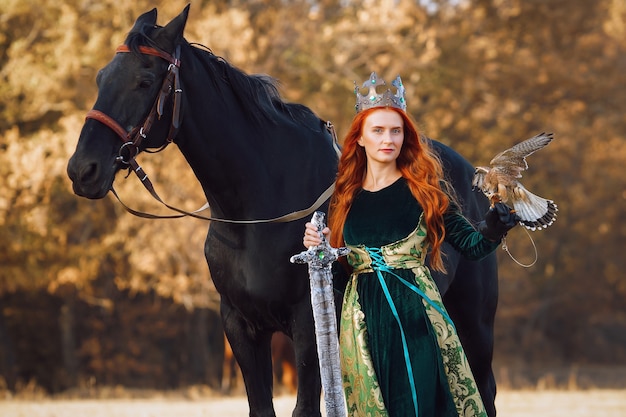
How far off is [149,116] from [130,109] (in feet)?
0.30

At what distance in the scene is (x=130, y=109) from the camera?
4316 millimetres

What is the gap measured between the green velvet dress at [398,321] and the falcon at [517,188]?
189 millimetres

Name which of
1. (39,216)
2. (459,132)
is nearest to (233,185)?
(39,216)

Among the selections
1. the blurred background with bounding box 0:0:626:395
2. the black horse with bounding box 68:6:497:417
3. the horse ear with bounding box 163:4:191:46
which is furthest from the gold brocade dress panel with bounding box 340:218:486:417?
the blurred background with bounding box 0:0:626:395

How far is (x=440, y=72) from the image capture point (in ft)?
50.9

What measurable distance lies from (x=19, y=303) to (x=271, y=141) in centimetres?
1494

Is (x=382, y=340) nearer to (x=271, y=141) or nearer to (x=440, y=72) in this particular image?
(x=271, y=141)

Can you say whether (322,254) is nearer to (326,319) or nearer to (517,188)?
(326,319)

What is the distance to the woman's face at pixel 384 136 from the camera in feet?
11.7

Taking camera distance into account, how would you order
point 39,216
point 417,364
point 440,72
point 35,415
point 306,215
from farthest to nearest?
point 440,72, point 39,216, point 35,415, point 306,215, point 417,364

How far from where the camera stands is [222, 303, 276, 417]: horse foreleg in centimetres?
460

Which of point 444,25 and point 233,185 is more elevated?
point 444,25

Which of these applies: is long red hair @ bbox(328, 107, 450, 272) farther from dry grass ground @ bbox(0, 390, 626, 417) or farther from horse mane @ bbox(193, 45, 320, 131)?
dry grass ground @ bbox(0, 390, 626, 417)

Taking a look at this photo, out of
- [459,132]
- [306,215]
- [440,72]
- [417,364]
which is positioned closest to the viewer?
[417,364]
